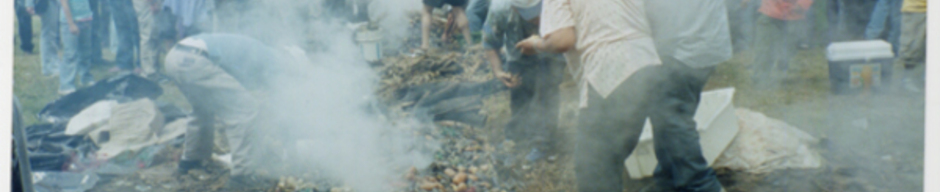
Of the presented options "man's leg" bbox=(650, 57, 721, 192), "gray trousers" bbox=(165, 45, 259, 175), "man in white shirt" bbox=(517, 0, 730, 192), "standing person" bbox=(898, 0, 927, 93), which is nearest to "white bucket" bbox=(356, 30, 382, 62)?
"gray trousers" bbox=(165, 45, 259, 175)

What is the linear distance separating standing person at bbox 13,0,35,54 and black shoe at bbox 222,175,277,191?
3.35 ft

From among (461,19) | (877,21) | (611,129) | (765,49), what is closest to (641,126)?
(611,129)

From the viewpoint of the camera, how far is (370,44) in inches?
175

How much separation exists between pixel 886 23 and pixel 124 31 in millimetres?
3534

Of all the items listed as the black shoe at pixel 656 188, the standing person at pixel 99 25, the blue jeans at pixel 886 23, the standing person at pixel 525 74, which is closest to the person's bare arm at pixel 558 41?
the standing person at pixel 525 74

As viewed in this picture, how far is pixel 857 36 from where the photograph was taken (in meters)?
3.04

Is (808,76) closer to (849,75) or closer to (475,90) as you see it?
(849,75)

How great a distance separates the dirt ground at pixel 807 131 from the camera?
2.62 m

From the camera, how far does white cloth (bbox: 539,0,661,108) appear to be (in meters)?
2.01

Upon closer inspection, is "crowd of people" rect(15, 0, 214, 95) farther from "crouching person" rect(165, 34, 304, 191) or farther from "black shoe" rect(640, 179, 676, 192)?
"black shoe" rect(640, 179, 676, 192)

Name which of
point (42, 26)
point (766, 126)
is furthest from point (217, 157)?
point (766, 126)

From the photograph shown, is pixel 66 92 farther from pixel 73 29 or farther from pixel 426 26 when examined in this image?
pixel 426 26

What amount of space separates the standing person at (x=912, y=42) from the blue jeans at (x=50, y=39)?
382cm

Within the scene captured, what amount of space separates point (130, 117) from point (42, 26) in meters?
0.56
